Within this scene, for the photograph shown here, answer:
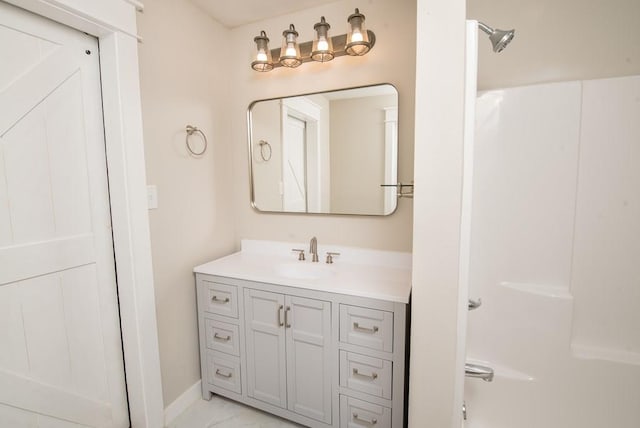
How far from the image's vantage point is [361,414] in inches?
57.6

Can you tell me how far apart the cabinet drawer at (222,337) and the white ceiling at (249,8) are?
200 cm

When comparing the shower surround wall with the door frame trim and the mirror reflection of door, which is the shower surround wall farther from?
the door frame trim

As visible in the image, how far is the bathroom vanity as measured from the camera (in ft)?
4.59

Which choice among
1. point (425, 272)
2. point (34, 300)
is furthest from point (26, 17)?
point (425, 272)

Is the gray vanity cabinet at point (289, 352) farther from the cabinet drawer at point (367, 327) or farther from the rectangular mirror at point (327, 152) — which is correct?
the rectangular mirror at point (327, 152)

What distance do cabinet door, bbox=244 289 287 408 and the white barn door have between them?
2.26 ft

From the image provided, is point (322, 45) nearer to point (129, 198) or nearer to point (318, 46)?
point (318, 46)

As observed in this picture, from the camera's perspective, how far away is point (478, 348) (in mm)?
1622

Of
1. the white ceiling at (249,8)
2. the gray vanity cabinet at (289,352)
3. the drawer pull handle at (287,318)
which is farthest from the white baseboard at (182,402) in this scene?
the white ceiling at (249,8)

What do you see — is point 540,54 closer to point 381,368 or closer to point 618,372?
point 618,372

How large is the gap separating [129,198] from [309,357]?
124cm

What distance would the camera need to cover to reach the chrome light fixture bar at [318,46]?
63.9 inches

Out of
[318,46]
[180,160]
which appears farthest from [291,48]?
[180,160]

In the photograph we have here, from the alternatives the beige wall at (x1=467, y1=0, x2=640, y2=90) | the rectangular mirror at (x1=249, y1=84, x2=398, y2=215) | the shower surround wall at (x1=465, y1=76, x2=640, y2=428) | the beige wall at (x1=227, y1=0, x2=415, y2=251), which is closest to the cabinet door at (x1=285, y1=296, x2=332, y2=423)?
the beige wall at (x1=227, y1=0, x2=415, y2=251)
